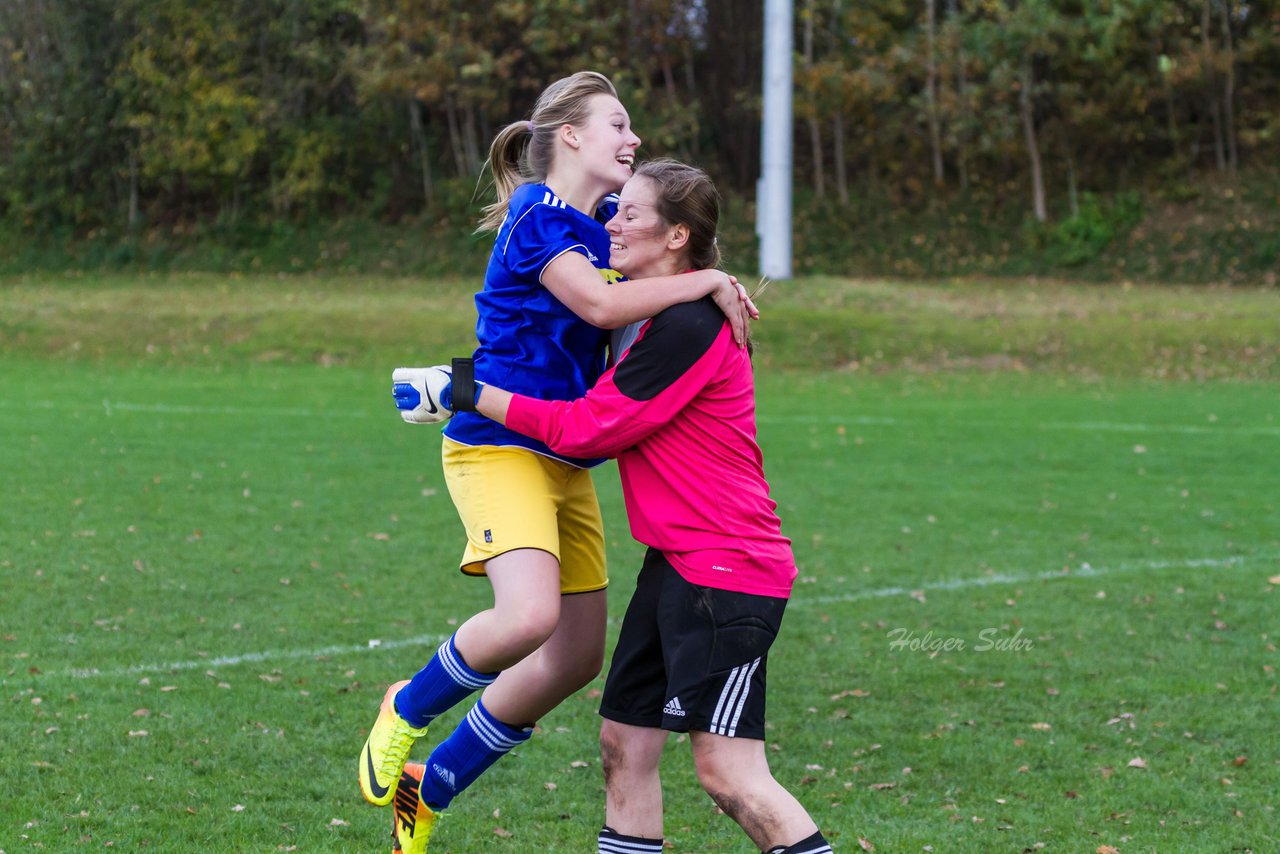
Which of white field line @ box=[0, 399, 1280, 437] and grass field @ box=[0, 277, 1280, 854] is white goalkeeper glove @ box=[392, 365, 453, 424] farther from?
white field line @ box=[0, 399, 1280, 437]

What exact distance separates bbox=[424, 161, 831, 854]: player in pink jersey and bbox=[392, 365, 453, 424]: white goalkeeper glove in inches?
1.2

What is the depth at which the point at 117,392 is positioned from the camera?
1830cm

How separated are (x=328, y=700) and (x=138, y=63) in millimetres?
34627

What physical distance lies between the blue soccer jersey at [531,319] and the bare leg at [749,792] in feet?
3.21

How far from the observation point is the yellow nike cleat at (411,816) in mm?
4176

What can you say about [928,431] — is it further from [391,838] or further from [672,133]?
[672,133]

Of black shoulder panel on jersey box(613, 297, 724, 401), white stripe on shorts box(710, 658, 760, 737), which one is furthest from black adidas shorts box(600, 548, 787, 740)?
black shoulder panel on jersey box(613, 297, 724, 401)

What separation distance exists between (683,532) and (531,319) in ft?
2.82

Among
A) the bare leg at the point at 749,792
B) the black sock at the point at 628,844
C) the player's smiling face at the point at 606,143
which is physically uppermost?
the player's smiling face at the point at 606,143

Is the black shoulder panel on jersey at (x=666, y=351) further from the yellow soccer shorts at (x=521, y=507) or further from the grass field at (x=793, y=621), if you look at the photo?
the grass field at (x=793, y=621)

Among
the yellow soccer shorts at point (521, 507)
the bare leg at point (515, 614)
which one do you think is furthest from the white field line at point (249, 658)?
the bare leg at point (515, 614)

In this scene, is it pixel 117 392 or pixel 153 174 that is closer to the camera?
pixel 117 392

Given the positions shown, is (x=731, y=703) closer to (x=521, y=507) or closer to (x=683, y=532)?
(x=683, y=532)

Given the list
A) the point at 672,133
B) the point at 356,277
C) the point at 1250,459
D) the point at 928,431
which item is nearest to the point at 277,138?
the point at 356,277
